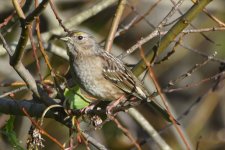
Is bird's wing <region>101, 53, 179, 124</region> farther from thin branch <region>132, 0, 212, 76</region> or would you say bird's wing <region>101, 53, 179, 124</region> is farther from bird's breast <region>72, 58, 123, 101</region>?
thin branch <region>132, 0, 212, 76</region>

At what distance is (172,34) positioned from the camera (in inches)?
185

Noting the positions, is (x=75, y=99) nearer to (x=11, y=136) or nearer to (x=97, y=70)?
(x=11, y=136)

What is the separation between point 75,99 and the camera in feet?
15.7

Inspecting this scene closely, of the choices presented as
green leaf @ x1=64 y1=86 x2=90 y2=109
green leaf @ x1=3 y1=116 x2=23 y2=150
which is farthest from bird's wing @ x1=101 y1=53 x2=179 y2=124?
green leaf @ x1=3 y1=116 x2=23 y2=150

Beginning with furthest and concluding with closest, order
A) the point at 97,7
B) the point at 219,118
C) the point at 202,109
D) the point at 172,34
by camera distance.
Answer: the point at 219,118
the point at 202,109
the point at 97,7
the point at 172,34

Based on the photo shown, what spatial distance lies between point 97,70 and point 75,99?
36.9 inches

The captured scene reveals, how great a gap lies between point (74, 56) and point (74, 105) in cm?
102

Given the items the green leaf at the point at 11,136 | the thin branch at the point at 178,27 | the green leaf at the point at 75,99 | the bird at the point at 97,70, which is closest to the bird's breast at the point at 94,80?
the bird at the point at 97,70

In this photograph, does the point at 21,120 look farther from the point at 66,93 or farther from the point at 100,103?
the point at 66,93

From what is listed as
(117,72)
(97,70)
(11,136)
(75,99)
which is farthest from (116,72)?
(11,136)

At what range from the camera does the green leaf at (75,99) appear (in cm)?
467

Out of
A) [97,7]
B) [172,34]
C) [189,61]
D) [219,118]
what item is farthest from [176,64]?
[172,34]

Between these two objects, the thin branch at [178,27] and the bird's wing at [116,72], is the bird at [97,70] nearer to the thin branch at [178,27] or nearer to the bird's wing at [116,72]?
the bird's wing at [116,72]

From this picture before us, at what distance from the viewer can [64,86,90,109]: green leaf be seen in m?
4.67
